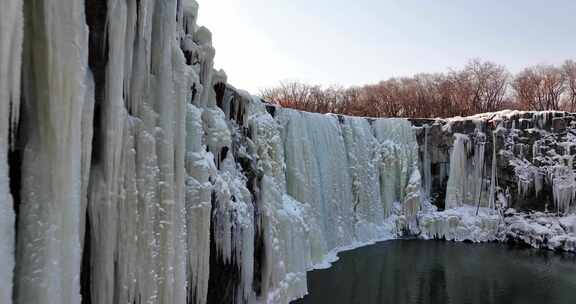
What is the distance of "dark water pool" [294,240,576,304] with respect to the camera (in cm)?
1146

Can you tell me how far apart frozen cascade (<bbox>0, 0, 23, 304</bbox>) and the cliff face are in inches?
0.4

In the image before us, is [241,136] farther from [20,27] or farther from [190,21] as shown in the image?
[20,27]

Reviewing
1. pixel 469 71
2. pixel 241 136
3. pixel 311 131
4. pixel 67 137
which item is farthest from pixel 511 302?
pixel 469 71

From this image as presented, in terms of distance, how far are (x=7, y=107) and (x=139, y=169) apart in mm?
2276

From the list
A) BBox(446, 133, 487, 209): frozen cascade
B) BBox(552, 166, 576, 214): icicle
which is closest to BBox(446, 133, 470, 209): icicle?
BBox(446, 133, 487, 209): frozen cascade

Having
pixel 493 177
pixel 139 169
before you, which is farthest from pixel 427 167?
pixel 139 169

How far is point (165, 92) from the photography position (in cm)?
607

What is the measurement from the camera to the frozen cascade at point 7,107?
126 inches

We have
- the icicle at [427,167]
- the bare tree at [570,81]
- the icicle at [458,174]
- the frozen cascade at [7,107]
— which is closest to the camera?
the frozen cascade at [7,107]

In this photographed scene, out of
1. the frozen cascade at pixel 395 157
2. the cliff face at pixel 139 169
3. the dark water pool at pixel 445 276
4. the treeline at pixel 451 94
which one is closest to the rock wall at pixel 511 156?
the frozen cascade at pixel 395 157

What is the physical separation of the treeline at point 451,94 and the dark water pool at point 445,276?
52.8ft

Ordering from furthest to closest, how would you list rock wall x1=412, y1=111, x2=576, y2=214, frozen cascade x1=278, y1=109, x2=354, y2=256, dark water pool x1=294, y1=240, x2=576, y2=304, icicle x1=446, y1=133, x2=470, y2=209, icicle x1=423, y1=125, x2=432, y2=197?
1. icicle x1=423, y1=125, x2=432, y2=197
2. icicle x1=446, y1=133, x2=470, y2=209
3. rock wall x1=412, y1=111, x2=576, y2=214
4. frozen cascade x1=278, y1=109, x2=354, y2=256
5. dark water pool x1=294, y1=240, x2=576, y2=304

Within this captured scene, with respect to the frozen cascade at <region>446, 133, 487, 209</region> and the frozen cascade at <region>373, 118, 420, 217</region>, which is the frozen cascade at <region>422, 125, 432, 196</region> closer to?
the frozen cascade at <region>373, 118, 420, 217</region>

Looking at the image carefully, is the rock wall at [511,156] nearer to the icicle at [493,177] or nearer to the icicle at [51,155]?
the icicle at [493,177]
